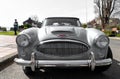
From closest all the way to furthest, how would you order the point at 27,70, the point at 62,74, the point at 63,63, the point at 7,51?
the point at 63,63 → the point at 27,70 → the point at 62,74 → the point at 7,51

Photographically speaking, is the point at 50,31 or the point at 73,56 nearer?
the point at 73,56

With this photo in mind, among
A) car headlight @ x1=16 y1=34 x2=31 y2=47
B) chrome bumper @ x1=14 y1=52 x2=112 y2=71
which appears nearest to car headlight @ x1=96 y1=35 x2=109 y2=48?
chrome bumper @ x1=14 y1=52 x2=112 y2=71

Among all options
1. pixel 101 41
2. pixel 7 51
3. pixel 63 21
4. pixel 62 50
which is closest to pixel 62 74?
pixel 62 50

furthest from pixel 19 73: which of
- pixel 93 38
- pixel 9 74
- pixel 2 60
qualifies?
pixel 93 38

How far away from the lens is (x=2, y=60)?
21.0ft

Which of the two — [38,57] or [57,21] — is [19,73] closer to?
[38,57]

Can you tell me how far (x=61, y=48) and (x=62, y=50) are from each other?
44 mm

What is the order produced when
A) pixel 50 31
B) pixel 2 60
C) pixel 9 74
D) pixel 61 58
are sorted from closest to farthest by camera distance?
pixel 61 58, pixel 50 31, pixel 9 74, pixel 2 60

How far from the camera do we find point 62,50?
4.64m

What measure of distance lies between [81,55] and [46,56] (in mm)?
678

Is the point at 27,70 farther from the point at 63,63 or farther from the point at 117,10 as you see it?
the point at 117,10

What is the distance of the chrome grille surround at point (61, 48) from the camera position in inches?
182

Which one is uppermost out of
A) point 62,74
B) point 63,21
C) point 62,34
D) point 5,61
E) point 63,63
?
point 63,21

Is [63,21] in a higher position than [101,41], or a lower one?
higher
